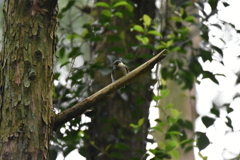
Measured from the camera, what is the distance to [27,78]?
2199 millimetres

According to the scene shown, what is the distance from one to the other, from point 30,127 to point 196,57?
232 centimetres

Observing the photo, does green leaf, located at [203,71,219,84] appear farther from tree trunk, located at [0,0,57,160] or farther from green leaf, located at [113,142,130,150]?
tree trunk, located at [0,0,57,160]

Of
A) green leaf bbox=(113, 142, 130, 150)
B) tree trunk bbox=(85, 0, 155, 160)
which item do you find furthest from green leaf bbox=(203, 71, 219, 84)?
green leaf bbox=(113, 142, 130, 150)

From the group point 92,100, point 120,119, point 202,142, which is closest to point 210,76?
point 202,142

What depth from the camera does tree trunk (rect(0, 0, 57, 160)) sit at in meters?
2.08

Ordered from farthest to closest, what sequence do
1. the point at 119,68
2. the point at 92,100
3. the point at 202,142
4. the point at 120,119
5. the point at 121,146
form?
the point at 120,119
the point at 119,68
the point at 121,146
the point at 202,142
the point at 92,100

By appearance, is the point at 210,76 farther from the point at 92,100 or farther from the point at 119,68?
the point at 92,100

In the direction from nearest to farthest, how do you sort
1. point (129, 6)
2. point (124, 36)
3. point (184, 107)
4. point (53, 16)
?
point (53, 16) < point (129, 6) < point (124, 36) < point (184, 107)

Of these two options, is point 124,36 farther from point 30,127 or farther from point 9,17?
point 30,127

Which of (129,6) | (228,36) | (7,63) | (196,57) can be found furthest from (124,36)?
(7,63)

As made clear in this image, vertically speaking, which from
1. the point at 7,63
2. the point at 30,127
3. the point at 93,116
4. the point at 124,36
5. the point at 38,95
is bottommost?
the point at 30,127

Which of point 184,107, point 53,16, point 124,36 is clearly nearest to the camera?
point 53,16

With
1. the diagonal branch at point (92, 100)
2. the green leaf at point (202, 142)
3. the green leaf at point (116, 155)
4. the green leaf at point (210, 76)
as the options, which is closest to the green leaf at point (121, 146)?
the green leaf at point (116, 155)

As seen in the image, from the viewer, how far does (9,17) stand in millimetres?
2357
